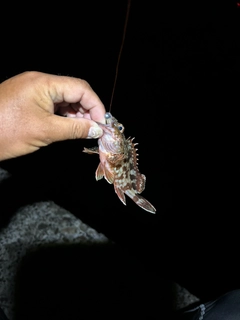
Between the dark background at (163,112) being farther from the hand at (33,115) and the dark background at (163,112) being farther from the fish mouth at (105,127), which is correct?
the hand at (33,115)

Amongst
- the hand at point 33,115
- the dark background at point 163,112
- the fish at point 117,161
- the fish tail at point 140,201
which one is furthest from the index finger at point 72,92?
the dark background at point 163,112

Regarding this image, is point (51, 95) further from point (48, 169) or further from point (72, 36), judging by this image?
point (48, 169)

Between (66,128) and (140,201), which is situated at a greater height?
(66,128)

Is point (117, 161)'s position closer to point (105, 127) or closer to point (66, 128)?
point (105, 127)

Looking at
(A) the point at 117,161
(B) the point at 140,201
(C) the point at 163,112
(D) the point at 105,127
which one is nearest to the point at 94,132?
(D) the point at 105,127

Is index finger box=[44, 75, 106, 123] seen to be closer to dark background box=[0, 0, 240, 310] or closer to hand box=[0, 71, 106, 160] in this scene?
hand box=[0, 71, 106, 160]

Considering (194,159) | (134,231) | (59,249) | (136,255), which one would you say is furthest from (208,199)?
(59,249)
